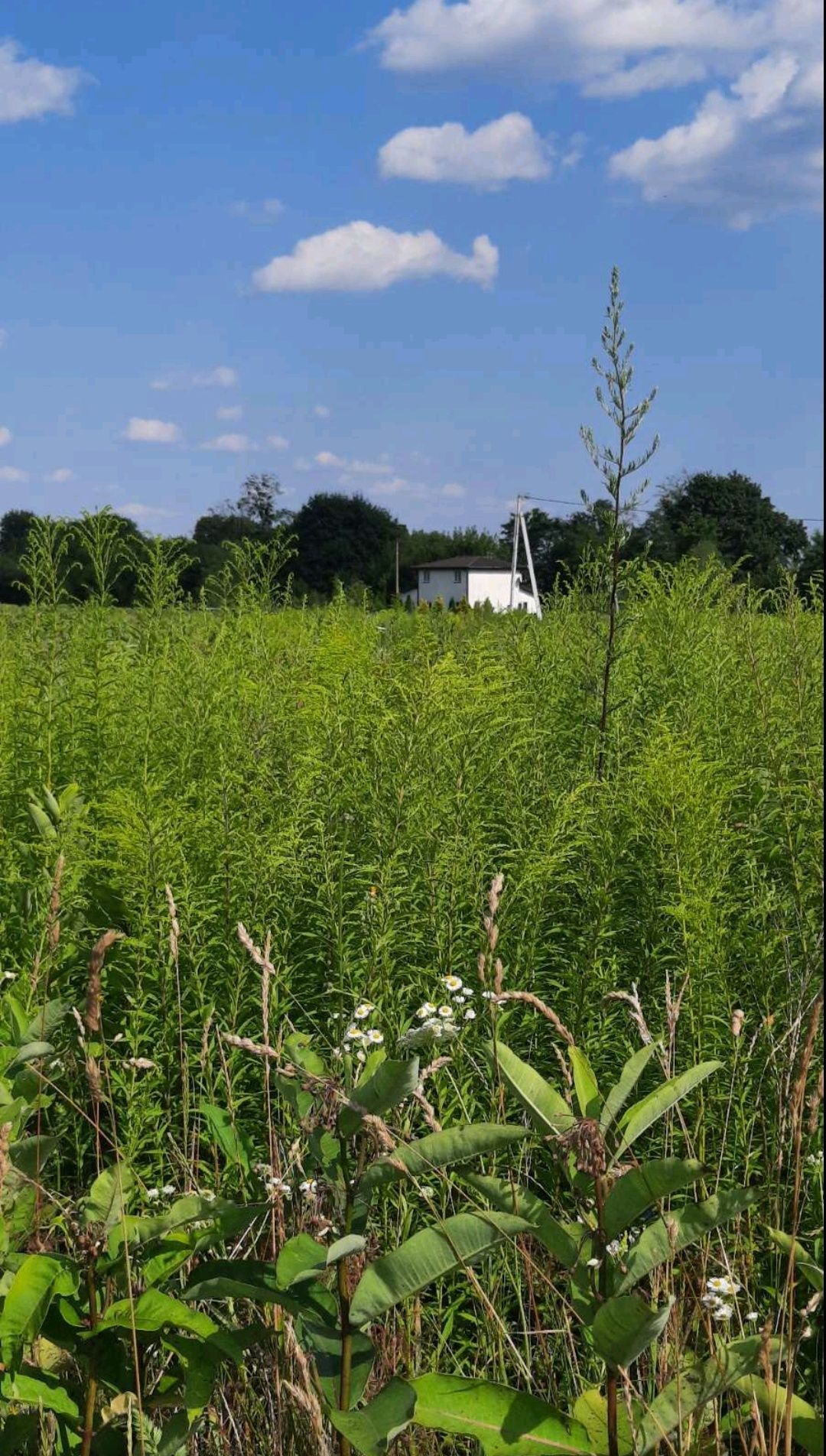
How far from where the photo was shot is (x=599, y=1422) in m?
1.86

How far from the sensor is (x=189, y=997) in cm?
316

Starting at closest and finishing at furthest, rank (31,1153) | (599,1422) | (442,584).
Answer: (599,1422) < (31,1153) < (442,584)

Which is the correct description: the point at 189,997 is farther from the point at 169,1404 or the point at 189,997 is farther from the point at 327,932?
the point at 169,1404

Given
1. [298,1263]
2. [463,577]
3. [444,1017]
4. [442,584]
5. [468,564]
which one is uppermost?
[468,564]

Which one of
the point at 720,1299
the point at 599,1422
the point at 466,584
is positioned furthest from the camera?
the point at 466,584

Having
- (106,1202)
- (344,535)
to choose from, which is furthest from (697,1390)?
(344,535)

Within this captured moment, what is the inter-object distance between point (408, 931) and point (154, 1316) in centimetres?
128

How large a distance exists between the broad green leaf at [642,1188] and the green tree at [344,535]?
219 feet

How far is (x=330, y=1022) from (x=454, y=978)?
0.45 m

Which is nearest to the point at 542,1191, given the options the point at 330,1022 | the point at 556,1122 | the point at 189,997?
the point at 330,1022

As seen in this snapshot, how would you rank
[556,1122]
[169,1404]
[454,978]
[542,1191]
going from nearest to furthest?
[556,1122] → [169,1404] → [454,978] → [542,1191]

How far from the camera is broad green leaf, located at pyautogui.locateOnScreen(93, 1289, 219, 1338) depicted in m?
2.01

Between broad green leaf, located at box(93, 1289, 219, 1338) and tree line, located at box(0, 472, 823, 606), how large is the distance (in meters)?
2.58

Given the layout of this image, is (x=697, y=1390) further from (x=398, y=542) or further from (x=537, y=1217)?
(x=398, y=542)
